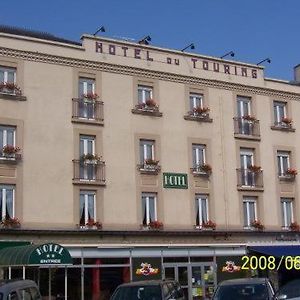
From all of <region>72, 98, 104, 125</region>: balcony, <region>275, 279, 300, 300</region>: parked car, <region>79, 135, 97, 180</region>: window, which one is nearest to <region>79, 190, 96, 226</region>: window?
<region>79, 135, 97, 180</region>: window

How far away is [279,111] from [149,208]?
32.5 feet

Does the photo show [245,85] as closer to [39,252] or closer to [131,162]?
[131,162]

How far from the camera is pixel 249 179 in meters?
33.2

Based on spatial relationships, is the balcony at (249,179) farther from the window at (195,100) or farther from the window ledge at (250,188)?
the window at (195,100)

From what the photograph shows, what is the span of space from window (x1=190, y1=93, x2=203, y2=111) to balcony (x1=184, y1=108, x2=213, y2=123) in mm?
303

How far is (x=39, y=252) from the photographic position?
23594 mm

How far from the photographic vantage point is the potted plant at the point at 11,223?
2641 centimetres

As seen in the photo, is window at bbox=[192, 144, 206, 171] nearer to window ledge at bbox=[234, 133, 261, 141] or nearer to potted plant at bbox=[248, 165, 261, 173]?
window ledge at bbox=[234, 133, 261, 141]

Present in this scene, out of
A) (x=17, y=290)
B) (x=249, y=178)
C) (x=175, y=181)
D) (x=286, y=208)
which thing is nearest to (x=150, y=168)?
(x=175, y=181)

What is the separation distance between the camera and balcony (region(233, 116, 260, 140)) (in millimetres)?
33375

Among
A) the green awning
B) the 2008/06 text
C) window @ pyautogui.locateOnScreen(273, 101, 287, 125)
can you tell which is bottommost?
the 2008/06 text

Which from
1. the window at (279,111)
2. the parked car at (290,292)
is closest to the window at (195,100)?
the window at (279,111)

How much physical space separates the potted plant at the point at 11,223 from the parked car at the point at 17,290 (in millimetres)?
11892

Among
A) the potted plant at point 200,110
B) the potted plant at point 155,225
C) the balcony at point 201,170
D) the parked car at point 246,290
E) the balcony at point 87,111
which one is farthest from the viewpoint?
the potted plant at point 200,110
